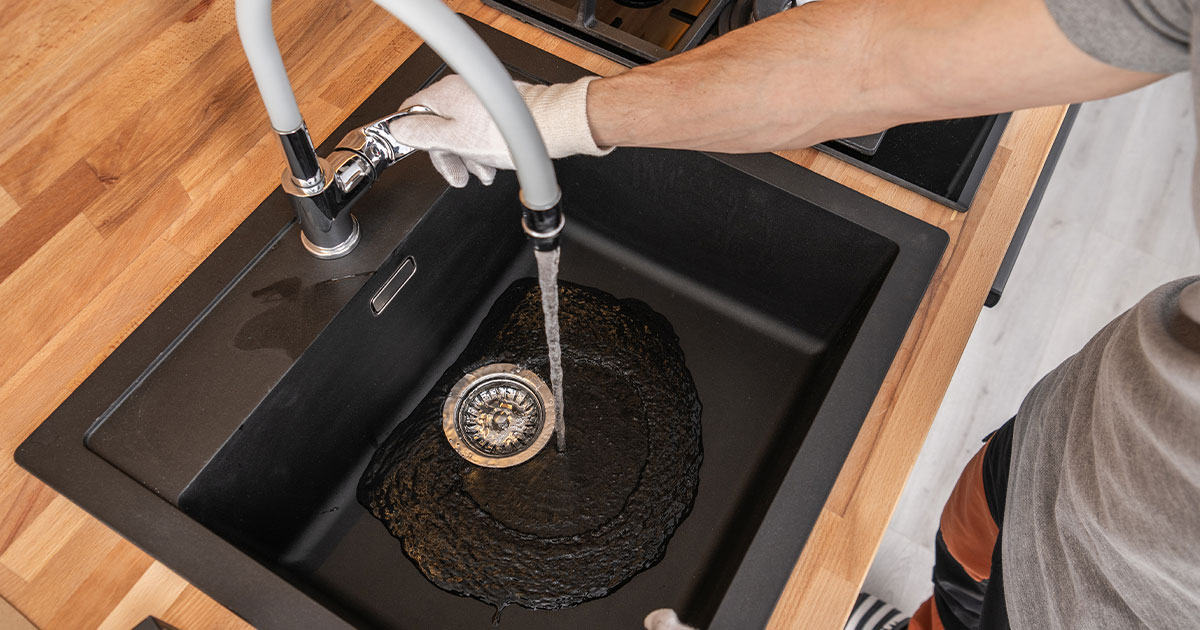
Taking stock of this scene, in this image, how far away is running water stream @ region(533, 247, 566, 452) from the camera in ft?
1.86

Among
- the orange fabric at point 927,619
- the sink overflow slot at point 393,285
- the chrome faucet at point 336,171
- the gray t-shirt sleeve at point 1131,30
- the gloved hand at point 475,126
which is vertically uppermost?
the gray t-shirt sleeve at point 1131,30

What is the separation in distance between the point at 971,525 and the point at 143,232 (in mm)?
941

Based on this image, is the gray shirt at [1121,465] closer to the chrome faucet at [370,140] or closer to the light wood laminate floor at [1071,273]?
the chrome faucet at [370,140]

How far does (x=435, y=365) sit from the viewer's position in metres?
0.87

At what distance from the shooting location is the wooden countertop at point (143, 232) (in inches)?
24.5

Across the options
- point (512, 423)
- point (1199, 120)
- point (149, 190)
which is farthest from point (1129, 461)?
point (149, 190)

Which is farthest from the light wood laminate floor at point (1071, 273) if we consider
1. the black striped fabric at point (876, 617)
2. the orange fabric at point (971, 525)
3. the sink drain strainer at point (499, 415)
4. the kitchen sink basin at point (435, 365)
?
the sink drain strainer at point (499, 415)

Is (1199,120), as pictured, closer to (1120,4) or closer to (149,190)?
(1120,4)

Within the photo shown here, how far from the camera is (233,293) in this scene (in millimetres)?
709

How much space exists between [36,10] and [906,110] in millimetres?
684

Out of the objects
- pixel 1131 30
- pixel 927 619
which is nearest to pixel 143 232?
pixel 1131 30

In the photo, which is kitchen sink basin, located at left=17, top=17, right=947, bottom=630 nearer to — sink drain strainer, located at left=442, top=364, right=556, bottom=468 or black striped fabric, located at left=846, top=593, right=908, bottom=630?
sink drain strainer, located at left=442, top=364, right=556, bottom=468

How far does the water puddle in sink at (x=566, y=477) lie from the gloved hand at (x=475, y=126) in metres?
0.23

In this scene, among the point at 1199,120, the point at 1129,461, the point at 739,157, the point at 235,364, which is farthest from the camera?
the point at 739,157
